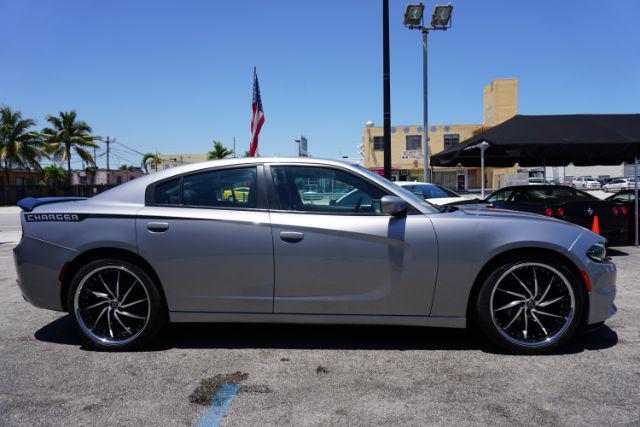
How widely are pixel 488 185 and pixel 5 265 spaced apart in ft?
180

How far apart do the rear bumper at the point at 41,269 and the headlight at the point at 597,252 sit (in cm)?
392

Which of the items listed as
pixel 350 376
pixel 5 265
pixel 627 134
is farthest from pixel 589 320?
pixel 5 265

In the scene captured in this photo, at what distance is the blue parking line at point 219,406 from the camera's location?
8.97ft

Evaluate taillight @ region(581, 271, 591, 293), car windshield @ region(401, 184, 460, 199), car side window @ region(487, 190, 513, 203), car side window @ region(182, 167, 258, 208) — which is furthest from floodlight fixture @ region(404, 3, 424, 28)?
taillight @ region(581, 271, 591, 293)

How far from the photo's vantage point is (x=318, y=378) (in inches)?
130

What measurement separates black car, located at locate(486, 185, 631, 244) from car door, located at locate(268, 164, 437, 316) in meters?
5.36

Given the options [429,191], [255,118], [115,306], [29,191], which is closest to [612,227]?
[429,191]

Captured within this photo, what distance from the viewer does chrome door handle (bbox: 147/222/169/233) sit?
3715 millimetres

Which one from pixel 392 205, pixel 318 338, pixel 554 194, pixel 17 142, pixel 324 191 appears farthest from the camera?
pixel 17 142

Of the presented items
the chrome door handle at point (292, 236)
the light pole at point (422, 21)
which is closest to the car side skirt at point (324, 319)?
the chrome door handle at point (292, 236)

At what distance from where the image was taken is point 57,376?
11.1ft

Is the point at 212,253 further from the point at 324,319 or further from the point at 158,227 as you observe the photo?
the point at 324,319

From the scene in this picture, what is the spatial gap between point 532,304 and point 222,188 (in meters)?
2.54

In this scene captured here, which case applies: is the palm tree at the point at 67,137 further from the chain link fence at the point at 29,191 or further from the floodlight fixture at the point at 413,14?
the floodlight fixture at the point at 413,14
